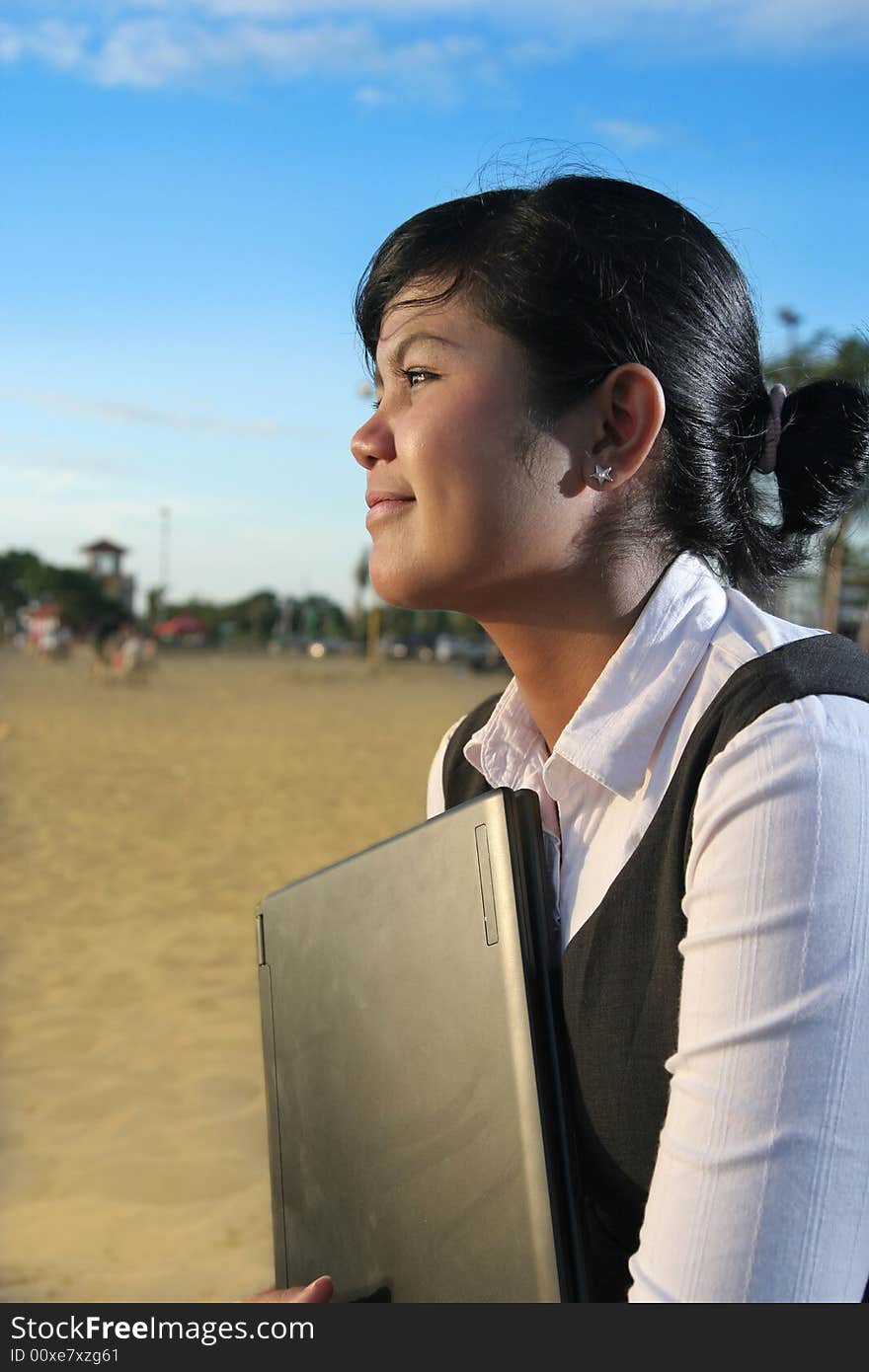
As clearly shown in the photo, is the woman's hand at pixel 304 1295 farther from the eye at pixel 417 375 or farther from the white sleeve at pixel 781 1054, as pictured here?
the eye at pixel 417 375

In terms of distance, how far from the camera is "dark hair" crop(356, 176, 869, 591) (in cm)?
128

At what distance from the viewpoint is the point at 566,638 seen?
1376mm

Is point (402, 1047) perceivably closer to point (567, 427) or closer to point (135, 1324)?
point (135, 1324)


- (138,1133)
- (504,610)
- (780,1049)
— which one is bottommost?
(138,1133)

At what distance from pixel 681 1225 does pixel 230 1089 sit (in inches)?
142

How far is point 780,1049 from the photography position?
99cm

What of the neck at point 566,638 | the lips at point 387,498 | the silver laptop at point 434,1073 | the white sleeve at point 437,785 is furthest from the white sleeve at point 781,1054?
the white sleeve at point 437,785

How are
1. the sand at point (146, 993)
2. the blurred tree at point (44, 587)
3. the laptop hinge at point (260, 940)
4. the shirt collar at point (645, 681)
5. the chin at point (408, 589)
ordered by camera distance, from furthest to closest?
the blurred tree at point (44, 587) → the sand at point (146, 993) → the laptop hinge at point (260, 940) → the chin at point (408, 589) → the shirt collar at point (645, 681)

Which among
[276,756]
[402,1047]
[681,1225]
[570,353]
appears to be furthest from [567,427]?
[276,756]

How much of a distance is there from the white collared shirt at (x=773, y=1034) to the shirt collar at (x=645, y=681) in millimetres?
153

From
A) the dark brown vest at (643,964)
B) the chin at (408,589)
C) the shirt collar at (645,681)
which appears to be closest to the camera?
the dark brown vest at (643,964)

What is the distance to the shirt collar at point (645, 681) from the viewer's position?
1.24 metres

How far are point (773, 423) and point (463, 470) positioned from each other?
1.26ft

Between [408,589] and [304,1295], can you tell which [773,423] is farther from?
[304,1295]
